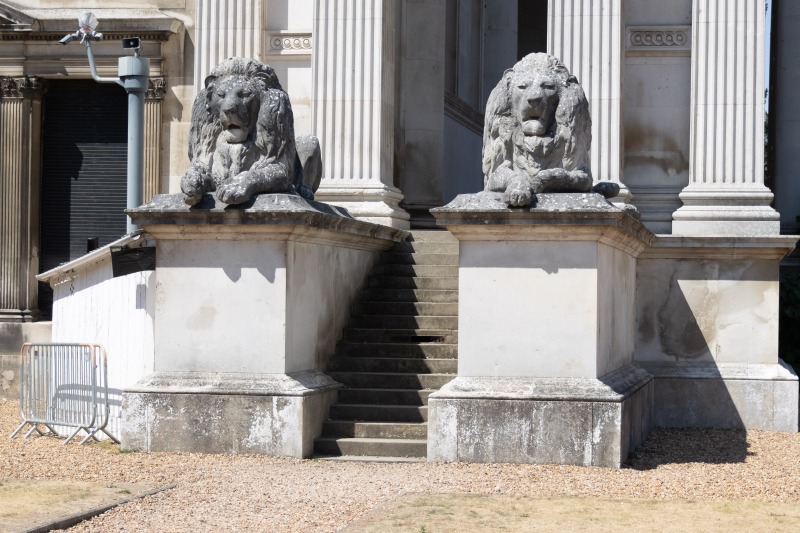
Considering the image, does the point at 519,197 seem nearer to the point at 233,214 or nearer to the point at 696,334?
the point at 233,214

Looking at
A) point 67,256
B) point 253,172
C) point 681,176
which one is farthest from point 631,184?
point 67,256

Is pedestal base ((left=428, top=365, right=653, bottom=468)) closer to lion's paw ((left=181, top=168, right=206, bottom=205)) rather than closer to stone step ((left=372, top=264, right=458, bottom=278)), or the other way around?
lion's paw ((left=181, top=168, right=206, bottom=205))

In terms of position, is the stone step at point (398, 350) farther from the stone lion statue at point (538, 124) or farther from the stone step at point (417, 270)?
the stone lion statue at point (538, 124)

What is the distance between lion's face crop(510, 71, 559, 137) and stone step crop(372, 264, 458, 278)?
3.71 metres

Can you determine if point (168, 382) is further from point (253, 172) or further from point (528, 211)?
point (528, 211)

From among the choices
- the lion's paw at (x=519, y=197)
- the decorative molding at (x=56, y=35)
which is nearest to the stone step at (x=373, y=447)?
the lion's paw at (x=519, y=197)

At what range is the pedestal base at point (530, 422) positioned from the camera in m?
12.3

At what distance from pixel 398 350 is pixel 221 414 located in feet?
8.71

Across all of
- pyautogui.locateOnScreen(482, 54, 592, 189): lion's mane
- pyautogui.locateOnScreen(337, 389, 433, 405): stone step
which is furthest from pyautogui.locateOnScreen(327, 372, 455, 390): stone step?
pyautogui.locateOnScreen(482, 54, 592, 189): lion's mane

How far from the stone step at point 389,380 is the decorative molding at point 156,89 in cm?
980

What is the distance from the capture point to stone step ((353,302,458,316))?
15781mm

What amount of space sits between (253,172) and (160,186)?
1030 cm

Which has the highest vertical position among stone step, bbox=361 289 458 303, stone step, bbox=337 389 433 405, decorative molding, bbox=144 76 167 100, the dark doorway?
the dark doorway

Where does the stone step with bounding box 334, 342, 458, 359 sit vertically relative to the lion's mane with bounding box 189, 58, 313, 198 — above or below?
below
